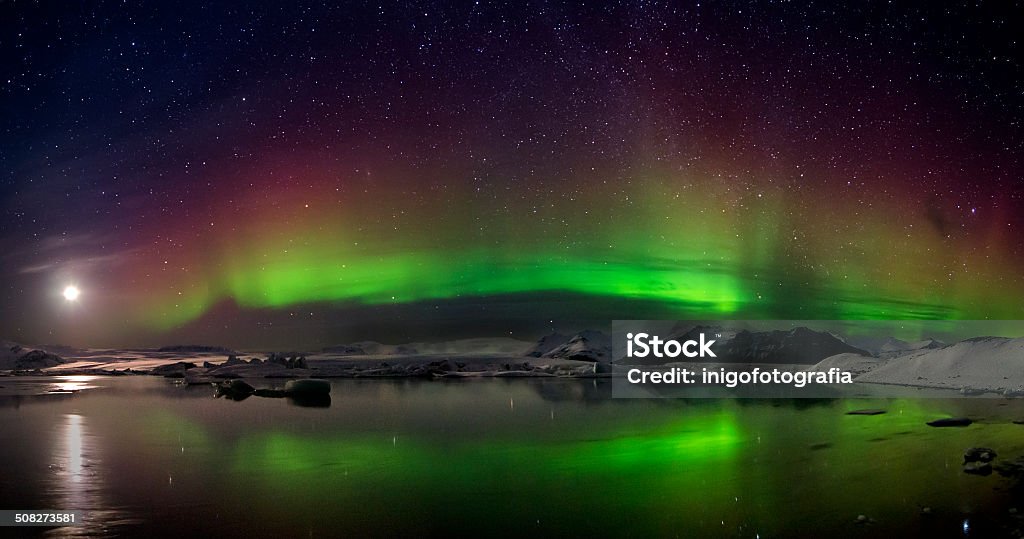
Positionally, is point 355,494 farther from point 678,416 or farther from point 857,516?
point 678,416

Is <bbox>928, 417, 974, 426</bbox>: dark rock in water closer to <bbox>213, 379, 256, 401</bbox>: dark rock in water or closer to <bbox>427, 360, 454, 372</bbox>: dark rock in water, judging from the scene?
<bbox>213, 379, 256, 401</bbox>: dark rock in water

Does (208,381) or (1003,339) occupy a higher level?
(1003,339)

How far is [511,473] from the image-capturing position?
20.8m

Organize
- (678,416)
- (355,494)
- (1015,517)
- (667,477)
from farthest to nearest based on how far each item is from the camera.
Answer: (678,416)
(667,477)
(355,494)
(1015,517)

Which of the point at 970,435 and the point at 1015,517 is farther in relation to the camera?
the point at 970,435

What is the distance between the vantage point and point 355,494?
17562mm

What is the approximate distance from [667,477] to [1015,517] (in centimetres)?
840

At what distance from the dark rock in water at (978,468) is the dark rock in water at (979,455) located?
502 millimetres

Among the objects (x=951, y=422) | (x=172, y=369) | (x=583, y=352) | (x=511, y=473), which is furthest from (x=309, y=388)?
(x=583, y=352)

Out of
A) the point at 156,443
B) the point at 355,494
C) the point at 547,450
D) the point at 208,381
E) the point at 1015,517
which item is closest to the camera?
the point at 1015,517

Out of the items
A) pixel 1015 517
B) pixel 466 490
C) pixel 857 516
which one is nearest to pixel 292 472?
pixel 466 490

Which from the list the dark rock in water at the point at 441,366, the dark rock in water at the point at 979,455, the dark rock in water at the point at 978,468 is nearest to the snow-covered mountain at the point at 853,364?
the dark rock in water at the point at 441,366

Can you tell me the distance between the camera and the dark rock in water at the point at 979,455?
2039 centimetres

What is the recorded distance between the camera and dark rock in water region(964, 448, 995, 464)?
803 inches
